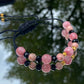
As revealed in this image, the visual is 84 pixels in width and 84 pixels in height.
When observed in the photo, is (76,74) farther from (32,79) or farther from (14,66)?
(14,66)

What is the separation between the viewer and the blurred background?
1094 mm

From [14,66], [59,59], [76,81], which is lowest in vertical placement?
[76,81]

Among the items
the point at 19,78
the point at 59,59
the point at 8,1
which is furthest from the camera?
the point at 8,1

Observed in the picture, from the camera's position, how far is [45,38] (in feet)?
3.98

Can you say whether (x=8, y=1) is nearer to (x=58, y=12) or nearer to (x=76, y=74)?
(x=58, y=12)

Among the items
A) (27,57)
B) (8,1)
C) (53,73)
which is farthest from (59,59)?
(8,1)

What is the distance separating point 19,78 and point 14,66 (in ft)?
0.25

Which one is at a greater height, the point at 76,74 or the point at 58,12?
the point at 58,12

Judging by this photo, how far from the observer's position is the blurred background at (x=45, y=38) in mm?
1094

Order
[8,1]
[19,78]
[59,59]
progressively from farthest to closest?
[8,1] → [19,78] → [59,59]

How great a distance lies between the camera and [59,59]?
Result: 81 centimetres

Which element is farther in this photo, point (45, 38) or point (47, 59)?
point (45, 38)

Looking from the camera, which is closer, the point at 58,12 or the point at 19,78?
the point at 19,78

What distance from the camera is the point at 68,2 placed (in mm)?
1356
